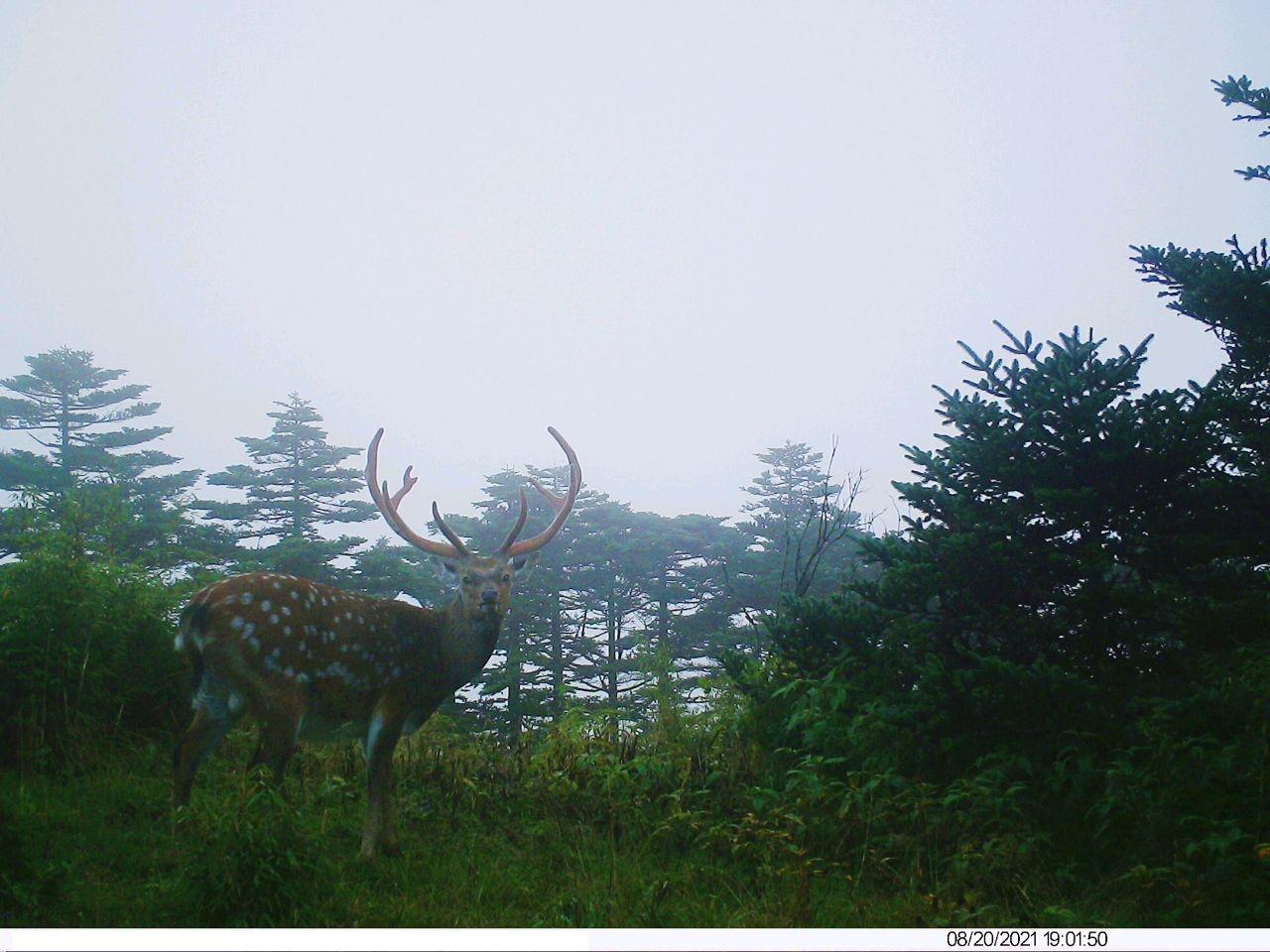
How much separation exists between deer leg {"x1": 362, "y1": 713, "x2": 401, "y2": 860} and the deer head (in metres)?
0.82

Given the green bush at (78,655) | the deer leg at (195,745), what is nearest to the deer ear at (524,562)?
the deer leg at (195,745)

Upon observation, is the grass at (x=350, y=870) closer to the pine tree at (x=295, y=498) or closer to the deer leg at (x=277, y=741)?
the deer leg at (x=277, y=741)

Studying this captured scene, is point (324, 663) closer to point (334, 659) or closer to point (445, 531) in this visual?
point (334, 659)

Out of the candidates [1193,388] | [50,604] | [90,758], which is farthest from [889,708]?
[50,604]

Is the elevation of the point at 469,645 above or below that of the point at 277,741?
above

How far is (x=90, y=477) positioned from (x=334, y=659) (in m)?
5.49

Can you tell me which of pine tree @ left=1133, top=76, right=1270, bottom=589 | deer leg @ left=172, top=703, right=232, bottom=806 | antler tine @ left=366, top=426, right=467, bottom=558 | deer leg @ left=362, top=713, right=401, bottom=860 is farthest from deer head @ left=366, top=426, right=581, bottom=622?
pine tree @ left=1133, top=76, right=1270, bottom=589

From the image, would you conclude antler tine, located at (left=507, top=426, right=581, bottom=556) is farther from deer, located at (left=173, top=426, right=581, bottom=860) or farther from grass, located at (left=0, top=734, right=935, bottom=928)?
grass, located at (left=0, top=734, right=935, bottom=928)

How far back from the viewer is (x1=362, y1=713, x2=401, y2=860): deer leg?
16.4 feet

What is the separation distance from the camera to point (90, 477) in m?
9.45

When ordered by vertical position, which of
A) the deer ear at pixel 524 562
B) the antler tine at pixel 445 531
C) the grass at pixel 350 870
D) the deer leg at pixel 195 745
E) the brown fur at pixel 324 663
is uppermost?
the antler tine at pixel 445 531

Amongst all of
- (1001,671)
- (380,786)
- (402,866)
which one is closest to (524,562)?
(380,786)

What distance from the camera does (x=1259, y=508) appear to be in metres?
5.31

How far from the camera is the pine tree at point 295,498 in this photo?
26.5 ft
